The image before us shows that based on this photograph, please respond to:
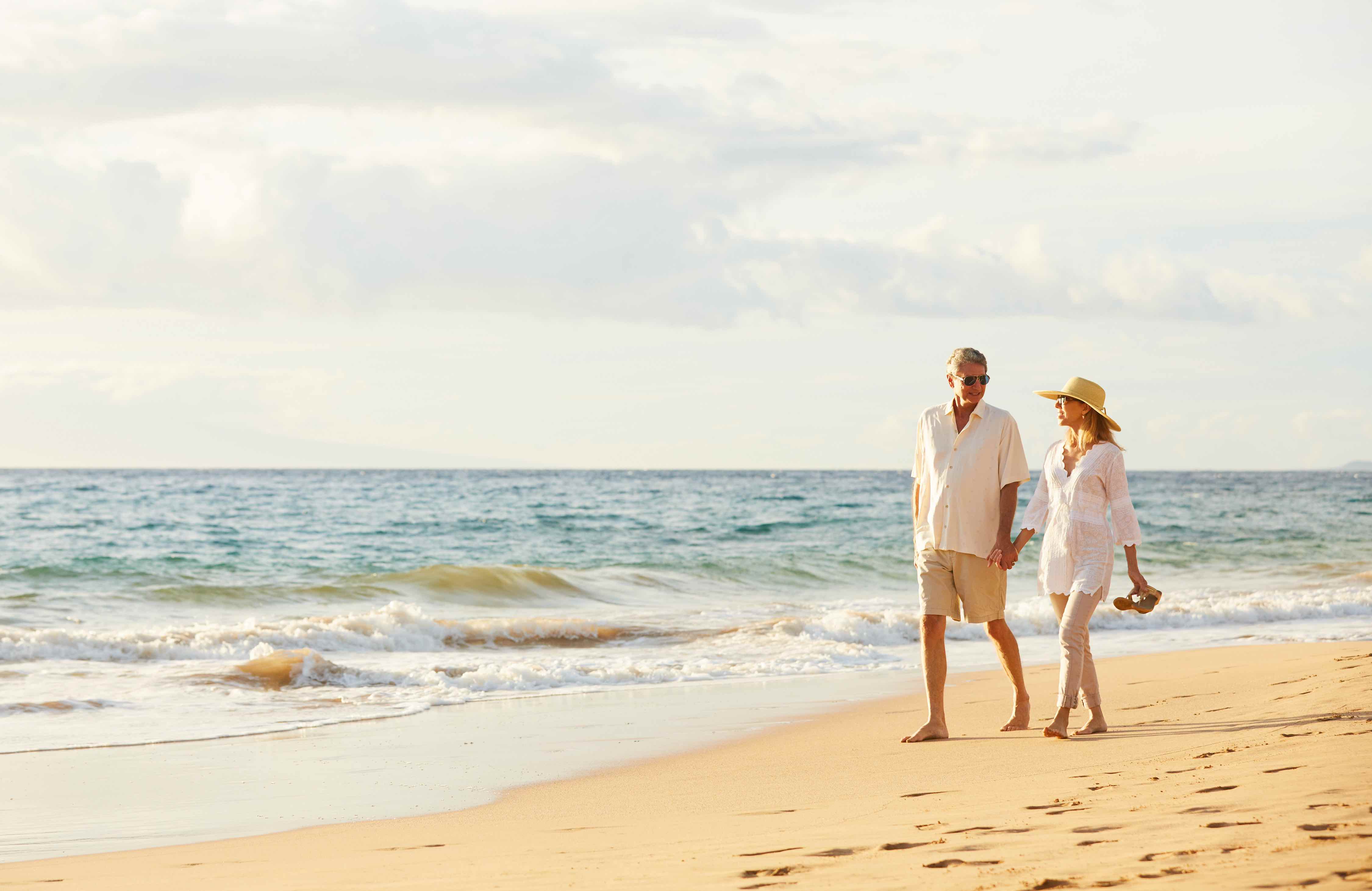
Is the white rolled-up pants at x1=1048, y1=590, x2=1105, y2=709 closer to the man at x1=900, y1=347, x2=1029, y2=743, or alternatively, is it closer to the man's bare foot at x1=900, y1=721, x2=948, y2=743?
the man at x1=900, y1=347, x2=1029, y2=743

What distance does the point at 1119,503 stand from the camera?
5.30 metres

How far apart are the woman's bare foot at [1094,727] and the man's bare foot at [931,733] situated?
0.63 metres

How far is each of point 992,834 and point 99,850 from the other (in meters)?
3.42

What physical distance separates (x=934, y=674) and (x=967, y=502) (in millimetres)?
906

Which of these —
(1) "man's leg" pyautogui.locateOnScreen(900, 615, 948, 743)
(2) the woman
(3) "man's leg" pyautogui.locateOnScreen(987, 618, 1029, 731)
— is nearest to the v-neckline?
(2) the woman

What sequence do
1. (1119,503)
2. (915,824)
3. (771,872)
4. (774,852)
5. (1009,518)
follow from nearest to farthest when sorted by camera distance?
(771,872), (774,852), (915,824), (1119,503), (1009,518)

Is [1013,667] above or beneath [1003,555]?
beneath

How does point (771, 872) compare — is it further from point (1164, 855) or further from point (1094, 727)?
Result: point (1094, 727)

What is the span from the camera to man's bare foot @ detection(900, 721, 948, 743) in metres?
5.92

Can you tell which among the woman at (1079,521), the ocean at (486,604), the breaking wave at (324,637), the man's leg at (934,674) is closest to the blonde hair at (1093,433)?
the woman at (1079,521)

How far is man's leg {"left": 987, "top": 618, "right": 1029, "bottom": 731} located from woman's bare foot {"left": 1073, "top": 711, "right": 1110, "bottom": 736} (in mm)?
351

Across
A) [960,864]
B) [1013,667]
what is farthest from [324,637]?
[960,864]

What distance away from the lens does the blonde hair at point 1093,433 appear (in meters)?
5.40

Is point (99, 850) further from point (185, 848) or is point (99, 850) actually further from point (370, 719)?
point (370, 719)
